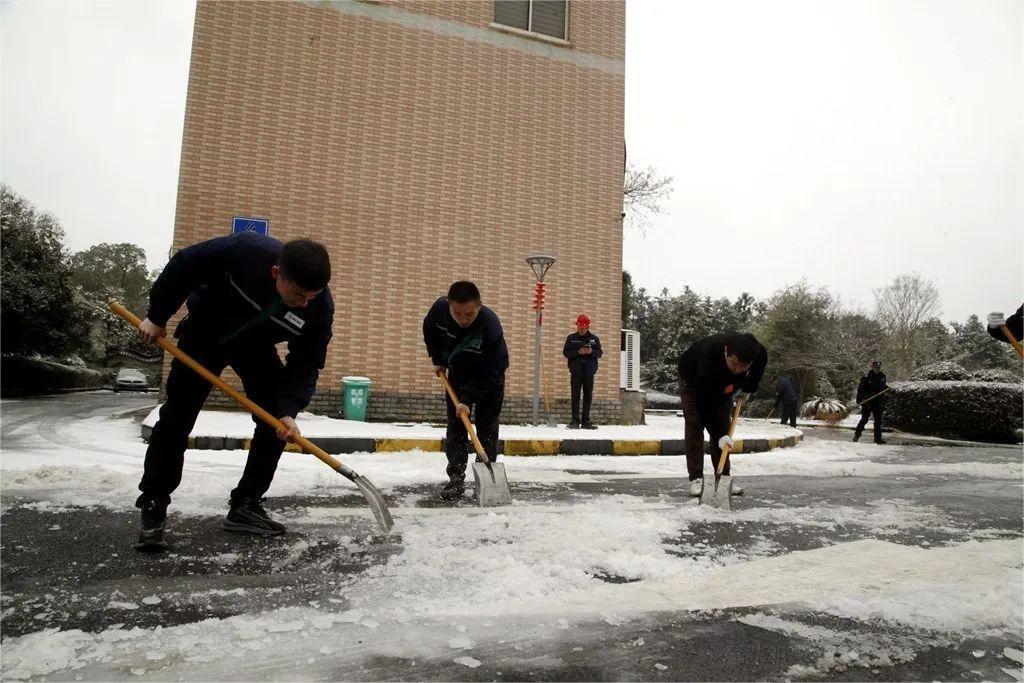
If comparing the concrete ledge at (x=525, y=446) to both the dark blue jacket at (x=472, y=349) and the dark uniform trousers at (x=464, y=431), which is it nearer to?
the dark uniform trousers at (x=464, y=431)

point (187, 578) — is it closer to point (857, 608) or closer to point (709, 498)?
point (857, 608)

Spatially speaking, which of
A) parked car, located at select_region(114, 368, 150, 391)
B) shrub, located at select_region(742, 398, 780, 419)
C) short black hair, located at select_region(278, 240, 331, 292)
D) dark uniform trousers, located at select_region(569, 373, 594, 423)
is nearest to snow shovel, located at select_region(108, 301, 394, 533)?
short black hair, located at select_region(278, 240, 331, 292)

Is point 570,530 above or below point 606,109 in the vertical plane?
below

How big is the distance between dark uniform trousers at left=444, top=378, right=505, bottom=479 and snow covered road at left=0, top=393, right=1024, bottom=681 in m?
0.32

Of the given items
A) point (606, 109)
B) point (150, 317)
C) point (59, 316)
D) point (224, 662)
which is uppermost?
point (606, 109)

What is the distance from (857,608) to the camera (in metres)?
2.15

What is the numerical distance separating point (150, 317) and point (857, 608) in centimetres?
285

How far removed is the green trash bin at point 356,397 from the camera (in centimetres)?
920

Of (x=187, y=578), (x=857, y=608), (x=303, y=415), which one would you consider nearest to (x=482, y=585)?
(x=187, y=578)

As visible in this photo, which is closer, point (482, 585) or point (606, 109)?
point (482, 585)

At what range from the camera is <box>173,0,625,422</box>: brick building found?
381 inches

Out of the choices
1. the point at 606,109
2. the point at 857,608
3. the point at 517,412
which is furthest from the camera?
the point at 606,109

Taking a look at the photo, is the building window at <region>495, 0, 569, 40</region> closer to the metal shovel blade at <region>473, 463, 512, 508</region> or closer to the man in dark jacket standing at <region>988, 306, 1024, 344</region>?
the man in dark jacket standing at <region>988, 306, 1024, 344</region>

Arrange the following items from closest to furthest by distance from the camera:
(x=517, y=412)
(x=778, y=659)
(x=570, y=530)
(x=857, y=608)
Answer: (x=778, y=659) → (x=857, y=608) → (x=570, y=530) → (x=517, y=412)
